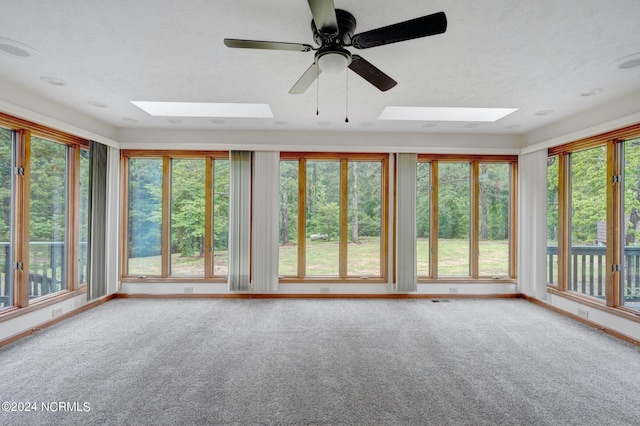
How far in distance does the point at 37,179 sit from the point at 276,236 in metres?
3.25

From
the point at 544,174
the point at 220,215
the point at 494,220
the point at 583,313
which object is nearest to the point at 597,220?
the point at 544,174

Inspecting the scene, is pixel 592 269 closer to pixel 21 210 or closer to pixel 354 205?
pixel 354 205

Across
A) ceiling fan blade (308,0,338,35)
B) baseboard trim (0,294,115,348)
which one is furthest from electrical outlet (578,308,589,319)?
baseboard trim (0,294,115,348)

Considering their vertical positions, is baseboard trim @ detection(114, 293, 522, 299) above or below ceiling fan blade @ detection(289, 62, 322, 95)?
below

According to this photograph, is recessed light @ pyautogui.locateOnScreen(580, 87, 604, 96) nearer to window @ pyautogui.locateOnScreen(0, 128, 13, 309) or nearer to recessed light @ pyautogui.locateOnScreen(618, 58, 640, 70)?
recessed light @ pyautogui.locateOnScreen(618, 58, 640, 70)

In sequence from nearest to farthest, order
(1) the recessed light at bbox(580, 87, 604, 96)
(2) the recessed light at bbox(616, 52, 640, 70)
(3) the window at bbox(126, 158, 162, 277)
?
(2) the recessed light at bbox(616, 52, 640, 70) → (1) the recessed light at bbox(580, 87, 604, 96) → (3) the window at bbox(126, 158, 162, 277)

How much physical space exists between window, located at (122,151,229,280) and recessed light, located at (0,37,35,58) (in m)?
2.47

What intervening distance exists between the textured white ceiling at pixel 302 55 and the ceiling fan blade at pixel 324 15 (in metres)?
0.28

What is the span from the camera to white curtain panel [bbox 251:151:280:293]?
15.9ft

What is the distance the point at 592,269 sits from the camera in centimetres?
396

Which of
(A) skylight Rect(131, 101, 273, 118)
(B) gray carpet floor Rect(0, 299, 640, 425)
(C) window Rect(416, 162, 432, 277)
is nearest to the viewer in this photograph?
(B) gray carpet floor Rect(0, 299, 640, 425)

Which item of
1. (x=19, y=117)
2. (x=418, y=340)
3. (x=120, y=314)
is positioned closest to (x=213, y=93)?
(x=19, y=117)

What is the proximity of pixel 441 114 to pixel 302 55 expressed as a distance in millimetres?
2701

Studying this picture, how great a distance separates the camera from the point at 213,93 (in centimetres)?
334
